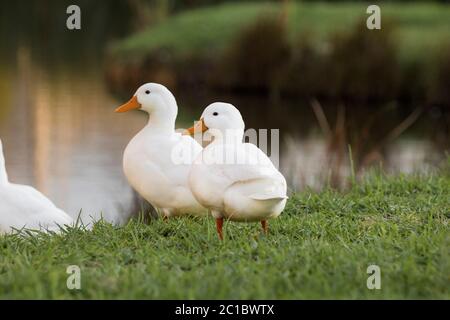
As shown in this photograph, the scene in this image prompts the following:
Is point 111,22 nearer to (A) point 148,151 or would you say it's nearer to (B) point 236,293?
(A) point 148,151

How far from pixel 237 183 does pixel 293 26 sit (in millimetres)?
16401

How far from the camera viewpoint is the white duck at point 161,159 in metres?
5.80

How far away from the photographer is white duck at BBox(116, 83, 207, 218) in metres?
5.80

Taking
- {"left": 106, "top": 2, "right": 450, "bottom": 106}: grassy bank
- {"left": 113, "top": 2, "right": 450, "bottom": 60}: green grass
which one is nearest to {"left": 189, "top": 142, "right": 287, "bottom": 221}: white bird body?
{"left": 106, "top": 2, "right": 450, "bottom": 106}: grassy bank

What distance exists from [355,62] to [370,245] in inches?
504

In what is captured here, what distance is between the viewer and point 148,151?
5.93m

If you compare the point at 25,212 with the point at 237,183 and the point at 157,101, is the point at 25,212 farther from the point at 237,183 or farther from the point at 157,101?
the point at 237,183

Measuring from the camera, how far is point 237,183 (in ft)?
15.7

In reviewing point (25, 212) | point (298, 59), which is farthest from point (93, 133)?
point (25, 212)

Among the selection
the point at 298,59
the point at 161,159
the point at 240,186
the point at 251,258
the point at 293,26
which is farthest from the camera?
the point at 293,26

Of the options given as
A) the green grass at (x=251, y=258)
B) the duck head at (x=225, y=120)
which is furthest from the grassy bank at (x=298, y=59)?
the duck head at (x=225, y=120)

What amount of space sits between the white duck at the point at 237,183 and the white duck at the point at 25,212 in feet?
3.70
